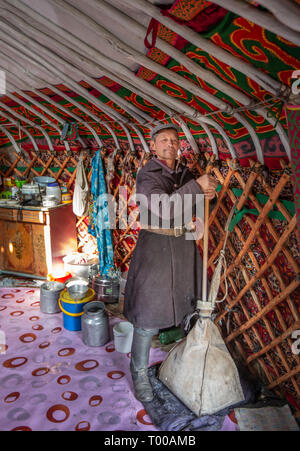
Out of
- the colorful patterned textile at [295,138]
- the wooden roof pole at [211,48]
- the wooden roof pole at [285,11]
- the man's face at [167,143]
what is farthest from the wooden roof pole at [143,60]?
the wooden roof pole at [285,11]

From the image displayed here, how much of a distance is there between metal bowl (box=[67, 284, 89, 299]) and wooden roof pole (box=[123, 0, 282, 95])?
1784 mm

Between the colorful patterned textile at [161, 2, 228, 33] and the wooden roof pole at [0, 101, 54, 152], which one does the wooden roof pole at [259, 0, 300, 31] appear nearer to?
the colorful patterned textile at [161, 2, 228, 33]

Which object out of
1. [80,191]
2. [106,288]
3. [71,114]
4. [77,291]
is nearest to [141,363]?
[77,291]

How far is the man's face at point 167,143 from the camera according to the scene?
1.47 meters

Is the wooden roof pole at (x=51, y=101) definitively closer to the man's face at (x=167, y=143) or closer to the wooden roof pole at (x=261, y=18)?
the man's face at (x=167, y=143)

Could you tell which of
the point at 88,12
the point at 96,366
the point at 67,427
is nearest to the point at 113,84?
the point at 88,12

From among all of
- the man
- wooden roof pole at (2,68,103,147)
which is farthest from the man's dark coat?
wooden roof pole at (2,68,103,147)

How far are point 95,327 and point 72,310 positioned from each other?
26 centimetres

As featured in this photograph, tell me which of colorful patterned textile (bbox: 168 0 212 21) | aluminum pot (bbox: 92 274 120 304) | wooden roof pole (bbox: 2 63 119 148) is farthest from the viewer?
aluminum pot (bbox: 92 274 120 304)

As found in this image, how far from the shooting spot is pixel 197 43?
39.7 inches

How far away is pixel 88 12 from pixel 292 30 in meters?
0.89

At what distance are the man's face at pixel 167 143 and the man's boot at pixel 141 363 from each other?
88 centimetres

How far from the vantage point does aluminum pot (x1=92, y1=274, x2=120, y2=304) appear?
8.72 ft

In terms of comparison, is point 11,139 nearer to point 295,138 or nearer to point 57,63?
point 57,63
